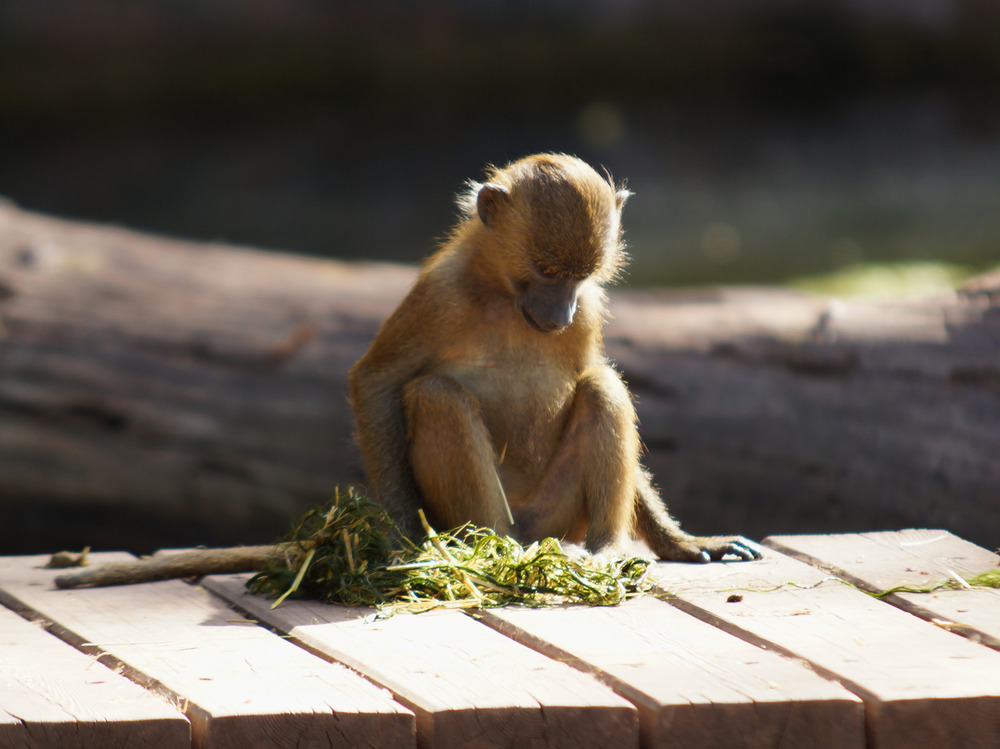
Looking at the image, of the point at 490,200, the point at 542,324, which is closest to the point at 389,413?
the point at 542,324

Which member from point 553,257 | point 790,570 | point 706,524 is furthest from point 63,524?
point 790,570

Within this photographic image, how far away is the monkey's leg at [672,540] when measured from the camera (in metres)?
4.75

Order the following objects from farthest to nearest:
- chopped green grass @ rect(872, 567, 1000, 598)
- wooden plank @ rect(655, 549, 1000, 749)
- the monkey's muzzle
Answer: the monkey's muzzle → chopped green grass @ rect(872, 567, 1000, 598) → wooden plank @ rect(655, 549, 1000, 749)

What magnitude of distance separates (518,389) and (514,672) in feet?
6.39

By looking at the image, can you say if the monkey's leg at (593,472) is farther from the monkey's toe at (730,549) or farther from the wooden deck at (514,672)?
the wooden deck at (514,672)

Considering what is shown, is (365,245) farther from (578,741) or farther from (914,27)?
(578,741)

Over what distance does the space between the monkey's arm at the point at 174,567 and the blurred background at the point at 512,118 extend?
36.0 ft

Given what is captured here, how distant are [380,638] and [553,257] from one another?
180cm

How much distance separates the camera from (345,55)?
18734 mm

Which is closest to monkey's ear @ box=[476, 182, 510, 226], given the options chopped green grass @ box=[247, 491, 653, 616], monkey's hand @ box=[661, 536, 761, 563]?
chopped green grass @ box=[247, 491, 653, 616]

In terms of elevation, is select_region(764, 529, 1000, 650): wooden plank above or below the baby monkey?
below

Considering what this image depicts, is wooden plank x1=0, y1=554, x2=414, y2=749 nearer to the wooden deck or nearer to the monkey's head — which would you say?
the wooden deck

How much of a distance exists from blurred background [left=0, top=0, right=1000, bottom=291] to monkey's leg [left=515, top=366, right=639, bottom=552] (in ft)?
34.8

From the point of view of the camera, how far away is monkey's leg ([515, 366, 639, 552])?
15.8 feet
